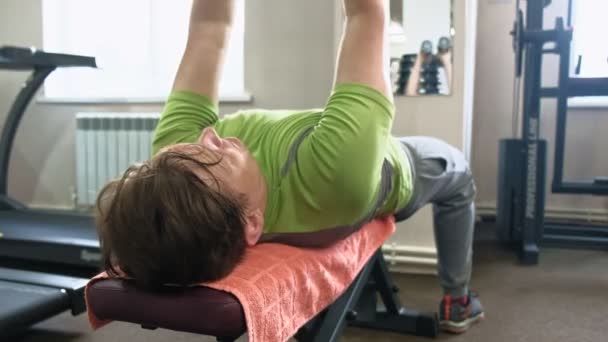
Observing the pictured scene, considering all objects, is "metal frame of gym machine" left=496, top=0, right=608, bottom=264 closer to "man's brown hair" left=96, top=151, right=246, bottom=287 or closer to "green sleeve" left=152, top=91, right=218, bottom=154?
"green sleeve" left=152, top=91, right=218, bottom=154

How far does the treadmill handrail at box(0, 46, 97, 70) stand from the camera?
93.7 inches

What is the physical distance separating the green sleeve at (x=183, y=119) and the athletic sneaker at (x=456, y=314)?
0.92m

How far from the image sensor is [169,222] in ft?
2.24

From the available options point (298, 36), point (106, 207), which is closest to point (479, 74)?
point (298, 36)

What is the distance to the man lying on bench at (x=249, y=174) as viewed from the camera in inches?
27.6

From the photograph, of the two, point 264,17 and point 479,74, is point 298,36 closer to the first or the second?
point 264,17

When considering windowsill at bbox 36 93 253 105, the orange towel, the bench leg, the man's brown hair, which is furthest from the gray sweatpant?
windowsill at bbox 36 93 253 105

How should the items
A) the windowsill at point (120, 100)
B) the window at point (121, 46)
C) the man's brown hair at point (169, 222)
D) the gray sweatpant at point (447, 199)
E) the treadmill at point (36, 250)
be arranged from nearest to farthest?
1. the man's brown hair at point (169, 222)
2. the gray sweatpant at point (447, 199)
3. the treadmill at point (36, 250)
4. the windowsill at point (120, 100)
5. the window at point (121, 46)

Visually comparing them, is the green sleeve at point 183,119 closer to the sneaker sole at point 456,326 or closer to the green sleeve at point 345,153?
the green sleeve at point 345,153

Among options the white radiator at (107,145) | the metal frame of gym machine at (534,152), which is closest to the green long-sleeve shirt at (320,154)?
the metal frame of gym machine at (534,152)

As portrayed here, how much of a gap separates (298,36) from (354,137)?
6.45ft

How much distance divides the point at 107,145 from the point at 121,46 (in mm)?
629

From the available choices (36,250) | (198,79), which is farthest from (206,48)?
(36,250)

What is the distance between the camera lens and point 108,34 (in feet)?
10.7
